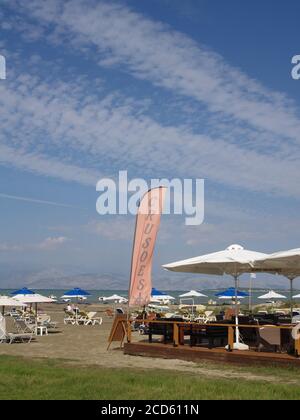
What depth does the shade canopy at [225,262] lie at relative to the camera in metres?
12.9

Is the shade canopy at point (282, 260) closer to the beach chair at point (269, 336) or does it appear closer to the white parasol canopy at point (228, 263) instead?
the white parasol canopy at point (228, 263)

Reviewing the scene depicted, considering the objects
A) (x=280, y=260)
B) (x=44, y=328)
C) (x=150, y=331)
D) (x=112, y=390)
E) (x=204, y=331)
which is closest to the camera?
(x=112, y=390)

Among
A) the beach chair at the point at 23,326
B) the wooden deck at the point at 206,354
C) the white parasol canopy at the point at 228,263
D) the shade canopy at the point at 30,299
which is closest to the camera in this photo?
the wooden deck at the point at 206,354

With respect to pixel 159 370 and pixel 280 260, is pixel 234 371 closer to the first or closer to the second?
pixel 159 370

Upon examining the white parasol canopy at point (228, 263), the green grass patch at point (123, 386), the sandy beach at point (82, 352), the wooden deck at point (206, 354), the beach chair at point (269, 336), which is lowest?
the sandy beach at point (82, 352)

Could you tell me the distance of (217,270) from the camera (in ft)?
48.9

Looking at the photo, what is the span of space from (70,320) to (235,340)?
52.1 ft

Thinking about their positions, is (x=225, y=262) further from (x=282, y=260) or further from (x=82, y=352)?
(x=82, y=352)

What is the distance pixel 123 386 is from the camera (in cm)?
873

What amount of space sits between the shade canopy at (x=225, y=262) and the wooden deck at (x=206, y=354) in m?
1.96

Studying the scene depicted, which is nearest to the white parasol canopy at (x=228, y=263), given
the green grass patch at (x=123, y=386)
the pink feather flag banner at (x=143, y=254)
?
the pink feather flag banner at (x=143, y=254)

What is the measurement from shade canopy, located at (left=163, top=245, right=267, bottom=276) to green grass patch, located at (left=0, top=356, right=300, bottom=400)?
301 cm

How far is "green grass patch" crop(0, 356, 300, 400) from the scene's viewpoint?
8078 mm
